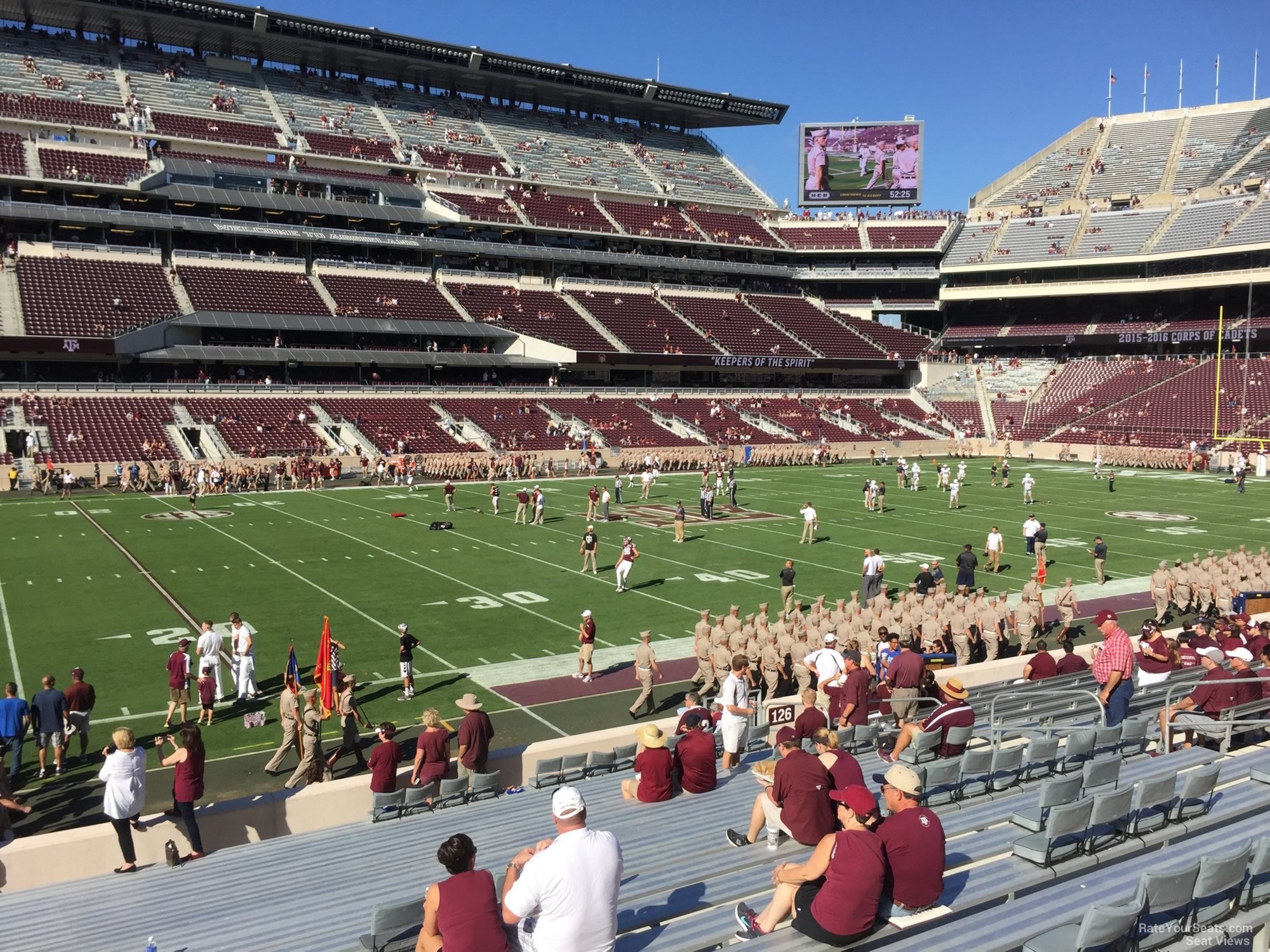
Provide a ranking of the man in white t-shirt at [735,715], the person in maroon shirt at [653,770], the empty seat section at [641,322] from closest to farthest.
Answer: the person in maroon shirt at [653,770] < the man in white t-shirt at [735,715] < the empty seat section at [641,322]

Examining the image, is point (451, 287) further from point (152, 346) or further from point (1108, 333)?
point (1108, 333)

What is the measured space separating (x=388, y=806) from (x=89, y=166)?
58.4 metres

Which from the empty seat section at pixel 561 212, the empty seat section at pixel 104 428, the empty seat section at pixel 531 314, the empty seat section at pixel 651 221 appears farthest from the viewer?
the empty seat section at pixel 651 221

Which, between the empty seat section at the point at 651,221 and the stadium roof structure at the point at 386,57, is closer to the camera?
the stadium roof structure at the point at 386,57

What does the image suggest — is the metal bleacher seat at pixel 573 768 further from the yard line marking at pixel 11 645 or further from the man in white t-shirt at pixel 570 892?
the yard line marking at pixel 11 645

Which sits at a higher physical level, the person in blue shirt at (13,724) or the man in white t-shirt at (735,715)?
the man in white t-shirt at (735,715)

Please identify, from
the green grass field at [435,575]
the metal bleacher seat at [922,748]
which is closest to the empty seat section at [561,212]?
the green grass field at [435,575]

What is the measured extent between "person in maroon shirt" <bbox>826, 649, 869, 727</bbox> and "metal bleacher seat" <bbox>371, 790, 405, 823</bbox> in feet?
16.1

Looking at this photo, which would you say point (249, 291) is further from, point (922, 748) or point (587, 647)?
point (922, 748)

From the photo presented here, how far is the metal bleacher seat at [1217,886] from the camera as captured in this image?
5.62m

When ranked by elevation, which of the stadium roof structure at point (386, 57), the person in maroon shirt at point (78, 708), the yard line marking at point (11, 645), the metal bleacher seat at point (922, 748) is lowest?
the yard line marking at point (11, 645)

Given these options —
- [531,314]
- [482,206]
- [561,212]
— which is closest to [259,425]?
[531,314]

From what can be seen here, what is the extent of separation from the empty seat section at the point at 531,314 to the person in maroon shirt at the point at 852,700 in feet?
169

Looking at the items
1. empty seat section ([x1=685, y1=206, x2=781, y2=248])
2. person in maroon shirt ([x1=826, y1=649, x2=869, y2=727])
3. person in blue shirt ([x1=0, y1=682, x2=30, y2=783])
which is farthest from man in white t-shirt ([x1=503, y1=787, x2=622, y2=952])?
empty seat section ([x1=685, y1=206, x2=781, y2=248])
